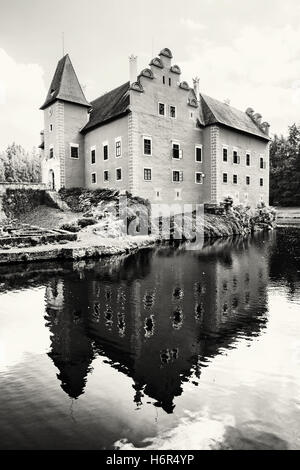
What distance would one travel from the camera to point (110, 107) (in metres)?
36.6

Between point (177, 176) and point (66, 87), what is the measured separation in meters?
16.4

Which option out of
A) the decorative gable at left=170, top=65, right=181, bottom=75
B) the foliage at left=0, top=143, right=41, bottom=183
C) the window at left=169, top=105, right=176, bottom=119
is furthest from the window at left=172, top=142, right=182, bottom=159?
the foliage at left=0, top=143, right=41, bottom=183

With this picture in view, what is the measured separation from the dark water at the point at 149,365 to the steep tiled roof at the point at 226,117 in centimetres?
2931

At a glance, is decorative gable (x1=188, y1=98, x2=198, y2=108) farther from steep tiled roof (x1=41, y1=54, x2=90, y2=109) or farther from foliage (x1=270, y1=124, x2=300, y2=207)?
foliage (x1=270, y1=124, x2=300, y2=207)

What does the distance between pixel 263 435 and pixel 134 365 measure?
2.93m

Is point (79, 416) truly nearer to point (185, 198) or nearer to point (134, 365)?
point (134, 365)

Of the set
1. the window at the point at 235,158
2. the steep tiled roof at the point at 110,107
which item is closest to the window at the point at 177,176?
the steep tiled roof at the point at 110,107

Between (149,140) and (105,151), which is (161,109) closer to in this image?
(149,140)

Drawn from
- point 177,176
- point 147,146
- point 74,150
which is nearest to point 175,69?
point 147,146

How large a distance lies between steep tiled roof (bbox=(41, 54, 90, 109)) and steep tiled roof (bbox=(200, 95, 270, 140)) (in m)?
14.2

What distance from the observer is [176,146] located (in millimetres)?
36719

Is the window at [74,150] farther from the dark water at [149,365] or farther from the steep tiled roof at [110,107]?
the dark water at [149,365]

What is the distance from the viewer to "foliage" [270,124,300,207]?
7019 centimetres
